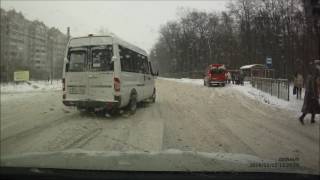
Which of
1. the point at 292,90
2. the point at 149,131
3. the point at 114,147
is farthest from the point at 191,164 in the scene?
the point at 292,90

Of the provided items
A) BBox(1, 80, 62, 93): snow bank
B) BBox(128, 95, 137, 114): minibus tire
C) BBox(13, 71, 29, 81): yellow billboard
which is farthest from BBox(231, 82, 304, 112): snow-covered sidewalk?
BBox(13, 71, 29, 81): yellow billboard

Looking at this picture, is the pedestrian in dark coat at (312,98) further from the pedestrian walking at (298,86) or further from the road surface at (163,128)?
the pedestrian walking at (298,86)

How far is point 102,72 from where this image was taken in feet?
28.3

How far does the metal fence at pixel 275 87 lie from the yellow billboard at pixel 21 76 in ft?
40.4

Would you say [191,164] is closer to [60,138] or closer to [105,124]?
[60,138]

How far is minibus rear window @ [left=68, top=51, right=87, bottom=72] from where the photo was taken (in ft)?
26.5

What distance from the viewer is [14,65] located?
13.3 feet

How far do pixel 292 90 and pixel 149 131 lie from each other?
911 centimetres

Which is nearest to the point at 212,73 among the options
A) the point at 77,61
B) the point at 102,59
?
the point at 102,59

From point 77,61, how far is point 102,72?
0.65 m

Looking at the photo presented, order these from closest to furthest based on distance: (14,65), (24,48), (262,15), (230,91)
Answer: (14,65) < (24,48) < (230,91) < (262,15)

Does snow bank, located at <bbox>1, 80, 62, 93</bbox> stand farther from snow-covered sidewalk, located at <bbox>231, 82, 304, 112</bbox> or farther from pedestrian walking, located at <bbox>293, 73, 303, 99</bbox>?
pedestrian walking, located at <bbox>293, 73, 303, 99</bbox>

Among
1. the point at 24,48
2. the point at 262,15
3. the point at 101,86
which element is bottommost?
the point at 101,86

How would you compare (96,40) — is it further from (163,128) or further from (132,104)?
(132,104)
